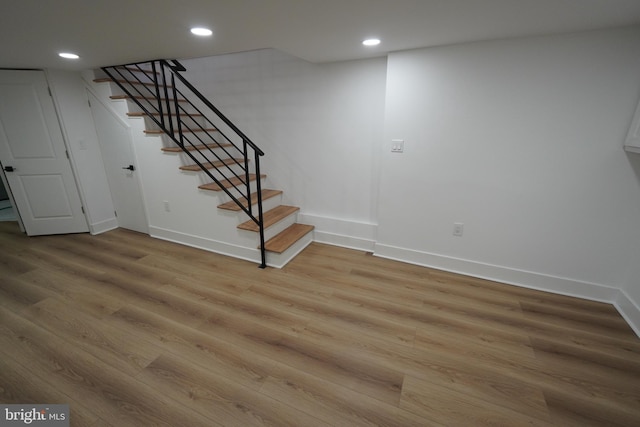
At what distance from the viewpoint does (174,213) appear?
131 inches

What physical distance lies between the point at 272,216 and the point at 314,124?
118cm

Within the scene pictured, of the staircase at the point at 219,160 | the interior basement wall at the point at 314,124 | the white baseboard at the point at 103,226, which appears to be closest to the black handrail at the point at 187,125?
the staircase at the point at 219,160

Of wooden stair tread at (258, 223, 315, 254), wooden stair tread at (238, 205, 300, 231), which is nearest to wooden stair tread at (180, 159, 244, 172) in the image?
wooden stair tread at (238, 205, 300, 231)

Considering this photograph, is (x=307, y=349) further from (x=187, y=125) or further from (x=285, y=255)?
(x=187, y=125)

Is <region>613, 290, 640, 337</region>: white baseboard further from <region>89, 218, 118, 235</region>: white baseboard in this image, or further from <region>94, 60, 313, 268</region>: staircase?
<region>89, 218, 118, 235</region>: white baseboard

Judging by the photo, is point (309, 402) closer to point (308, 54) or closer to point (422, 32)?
point (422, 32)

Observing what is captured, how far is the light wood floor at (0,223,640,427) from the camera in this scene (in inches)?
56.9

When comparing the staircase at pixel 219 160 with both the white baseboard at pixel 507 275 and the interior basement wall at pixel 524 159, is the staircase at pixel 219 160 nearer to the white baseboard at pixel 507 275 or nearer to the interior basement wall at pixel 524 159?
the white baseboard at pixel 507 275

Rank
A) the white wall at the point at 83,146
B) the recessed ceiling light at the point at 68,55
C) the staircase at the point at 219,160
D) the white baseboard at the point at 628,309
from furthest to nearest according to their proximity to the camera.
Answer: the white wall at the point at 83,146 < the staircase at the point at 219,160 < the recessed ceiling light at the point at 68,55 < the white baseboard at the point at 628,309

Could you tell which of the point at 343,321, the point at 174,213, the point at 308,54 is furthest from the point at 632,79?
the point at 174,213

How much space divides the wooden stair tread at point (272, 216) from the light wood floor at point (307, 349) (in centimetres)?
51

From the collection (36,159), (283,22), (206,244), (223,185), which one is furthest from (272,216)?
(36,159)

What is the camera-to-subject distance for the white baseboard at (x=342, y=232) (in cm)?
320

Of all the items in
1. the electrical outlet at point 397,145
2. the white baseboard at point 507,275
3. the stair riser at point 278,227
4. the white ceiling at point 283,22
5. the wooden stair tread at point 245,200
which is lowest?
the white baseboard at point 507,275
